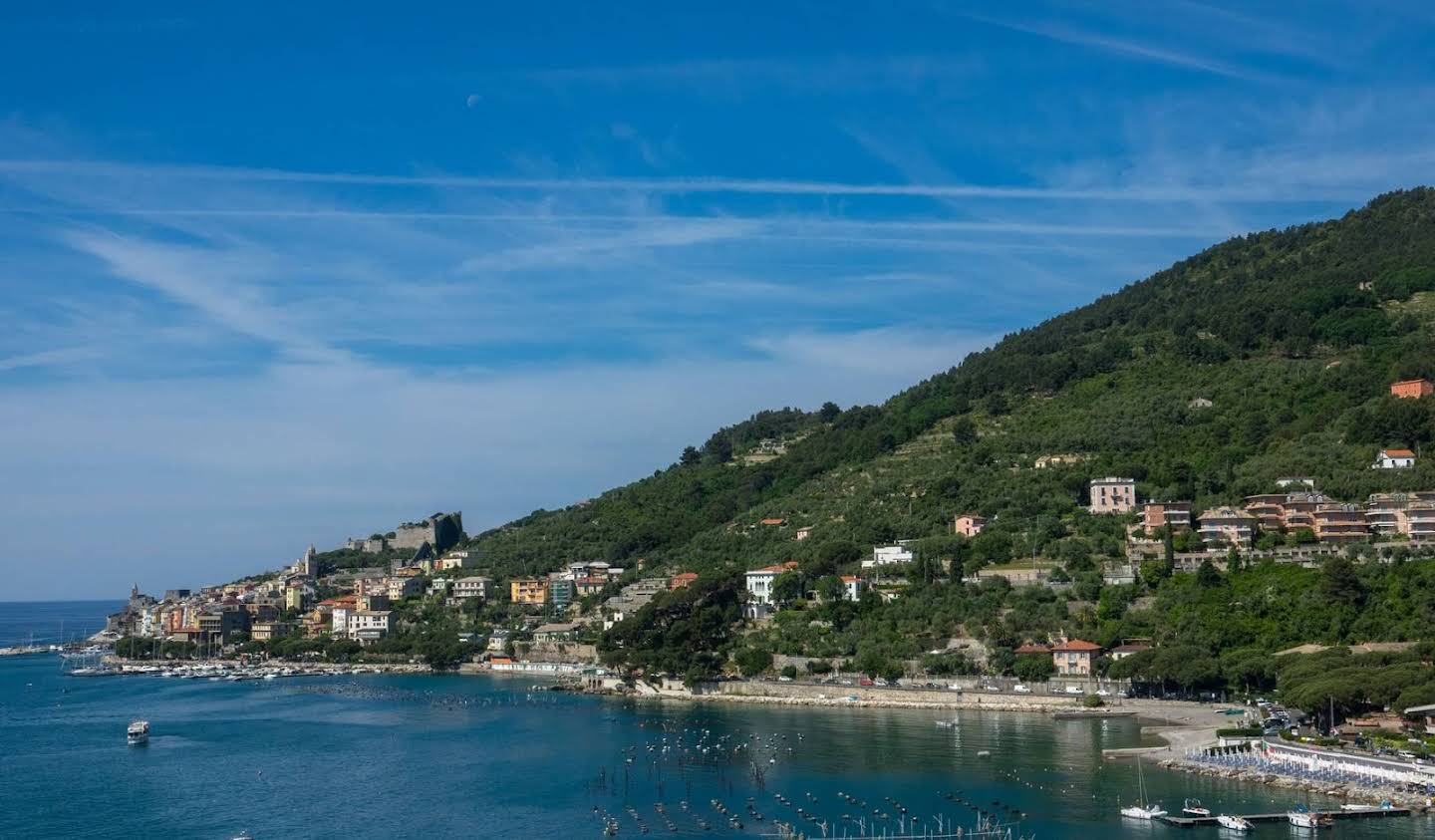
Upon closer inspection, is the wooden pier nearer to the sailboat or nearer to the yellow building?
the sailboat

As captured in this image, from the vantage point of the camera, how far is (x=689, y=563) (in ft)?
291

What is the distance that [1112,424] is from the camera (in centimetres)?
8025

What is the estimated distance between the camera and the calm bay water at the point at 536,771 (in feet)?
122

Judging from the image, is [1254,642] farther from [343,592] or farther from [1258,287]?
[343,592]

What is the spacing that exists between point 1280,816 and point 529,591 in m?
68.9

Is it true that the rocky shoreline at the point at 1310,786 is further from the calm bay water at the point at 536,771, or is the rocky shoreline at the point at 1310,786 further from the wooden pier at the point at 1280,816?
the calm bay water at the point at 536,771

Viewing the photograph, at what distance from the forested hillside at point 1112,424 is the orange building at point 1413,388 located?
128 centimetres

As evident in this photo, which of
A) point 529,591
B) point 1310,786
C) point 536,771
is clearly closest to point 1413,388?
point 1310,786

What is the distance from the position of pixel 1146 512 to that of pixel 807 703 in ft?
61.4

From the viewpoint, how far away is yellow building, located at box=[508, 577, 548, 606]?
9706cm

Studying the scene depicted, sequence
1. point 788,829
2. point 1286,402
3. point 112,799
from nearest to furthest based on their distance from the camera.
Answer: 1. point 788,829
2. point 112,799
3. point 1286,402

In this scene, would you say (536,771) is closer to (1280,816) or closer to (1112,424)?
(1280,816)

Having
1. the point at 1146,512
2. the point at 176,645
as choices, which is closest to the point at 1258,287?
the point at 1146,512

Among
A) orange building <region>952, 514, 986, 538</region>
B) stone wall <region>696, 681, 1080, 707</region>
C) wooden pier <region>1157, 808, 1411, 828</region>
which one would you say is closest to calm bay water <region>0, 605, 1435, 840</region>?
wooden pier <region>1157, 808, 1411, 828</region>
